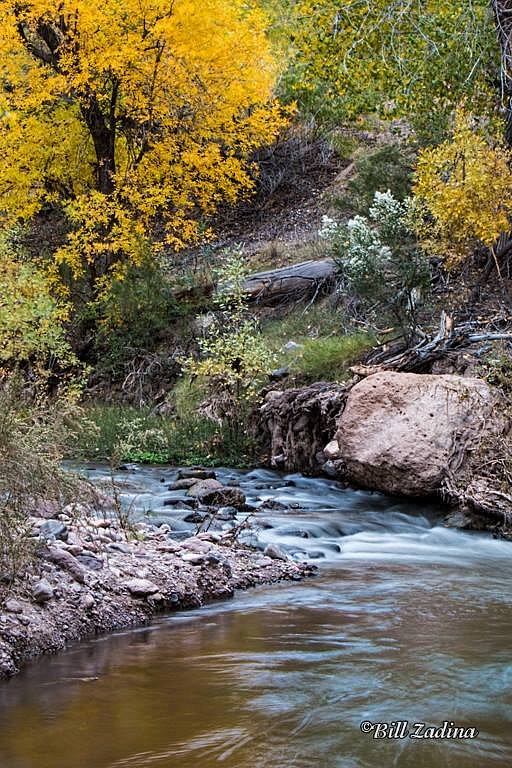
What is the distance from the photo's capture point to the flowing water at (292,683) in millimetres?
3795

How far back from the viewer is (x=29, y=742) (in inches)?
152

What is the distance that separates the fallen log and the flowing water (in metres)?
10.4

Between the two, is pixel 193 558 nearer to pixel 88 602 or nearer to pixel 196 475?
pixel 88 602

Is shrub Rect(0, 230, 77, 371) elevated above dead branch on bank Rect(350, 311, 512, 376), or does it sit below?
above

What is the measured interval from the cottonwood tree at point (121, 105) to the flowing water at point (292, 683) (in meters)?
11.3

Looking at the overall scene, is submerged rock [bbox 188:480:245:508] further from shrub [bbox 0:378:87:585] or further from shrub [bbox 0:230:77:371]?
shrub [bbox 0:230:77:371]

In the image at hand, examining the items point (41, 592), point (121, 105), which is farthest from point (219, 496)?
point (121, 105)

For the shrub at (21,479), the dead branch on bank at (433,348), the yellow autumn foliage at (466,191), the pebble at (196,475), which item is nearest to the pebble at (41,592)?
the shrub at (21,479)

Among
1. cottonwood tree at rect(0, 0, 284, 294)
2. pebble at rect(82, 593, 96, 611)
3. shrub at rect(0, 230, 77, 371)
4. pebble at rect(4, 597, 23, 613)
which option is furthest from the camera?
cottonwood tree at rect(0, 0, 284, 294)

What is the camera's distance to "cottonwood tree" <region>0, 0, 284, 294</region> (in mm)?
16234

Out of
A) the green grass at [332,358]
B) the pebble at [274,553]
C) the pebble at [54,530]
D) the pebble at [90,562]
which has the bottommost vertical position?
the pebble at [274,553]

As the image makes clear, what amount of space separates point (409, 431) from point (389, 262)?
3.83 metres

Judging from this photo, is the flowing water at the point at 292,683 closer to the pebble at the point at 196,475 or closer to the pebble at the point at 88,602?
the pebble at the point at 88,602

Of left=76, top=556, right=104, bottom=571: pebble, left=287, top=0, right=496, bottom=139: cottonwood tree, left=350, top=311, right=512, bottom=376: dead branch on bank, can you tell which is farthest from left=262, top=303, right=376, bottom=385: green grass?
left=76, top=556, right=104, bottom=571: pebble
